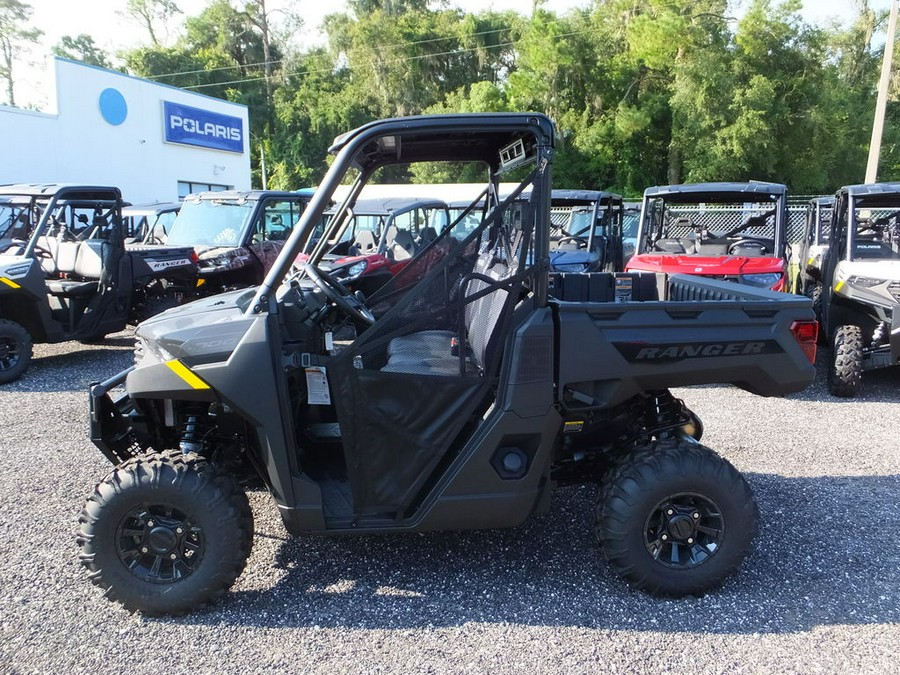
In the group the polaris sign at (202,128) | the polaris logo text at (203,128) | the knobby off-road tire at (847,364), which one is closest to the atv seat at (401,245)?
the knobby off-road tire at (847,364)

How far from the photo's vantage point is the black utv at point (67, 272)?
7168mm

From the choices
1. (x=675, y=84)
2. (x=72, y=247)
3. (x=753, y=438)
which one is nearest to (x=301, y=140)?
(x=675, y=84)

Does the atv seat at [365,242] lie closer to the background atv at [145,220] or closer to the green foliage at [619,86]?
the background atv at [145,220]

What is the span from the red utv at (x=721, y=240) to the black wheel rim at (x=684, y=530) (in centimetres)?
460

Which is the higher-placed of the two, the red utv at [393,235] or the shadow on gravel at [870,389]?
the red utv at [393,235]

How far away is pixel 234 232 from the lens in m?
9.77

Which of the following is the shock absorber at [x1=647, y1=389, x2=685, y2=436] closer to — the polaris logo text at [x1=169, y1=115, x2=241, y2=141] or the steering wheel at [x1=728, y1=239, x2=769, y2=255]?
the steering wheel at [x1=728, y1=239, x2=769, y2=255]

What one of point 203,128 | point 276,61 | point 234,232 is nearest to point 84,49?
point 276,61

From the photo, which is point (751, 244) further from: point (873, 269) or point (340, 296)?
point (340, 296)

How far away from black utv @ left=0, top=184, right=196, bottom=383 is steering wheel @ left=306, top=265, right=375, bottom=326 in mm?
5385

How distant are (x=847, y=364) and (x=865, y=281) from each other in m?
0.83

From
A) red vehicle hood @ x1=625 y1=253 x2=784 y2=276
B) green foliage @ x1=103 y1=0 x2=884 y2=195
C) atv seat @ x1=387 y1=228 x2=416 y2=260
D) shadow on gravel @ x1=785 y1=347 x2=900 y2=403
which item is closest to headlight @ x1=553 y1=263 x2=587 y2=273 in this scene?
red vehicle hood @ x1=625 y1=253 x2=784 y2=276

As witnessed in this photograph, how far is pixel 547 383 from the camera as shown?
9.33ft

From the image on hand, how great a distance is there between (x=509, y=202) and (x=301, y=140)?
133ft
